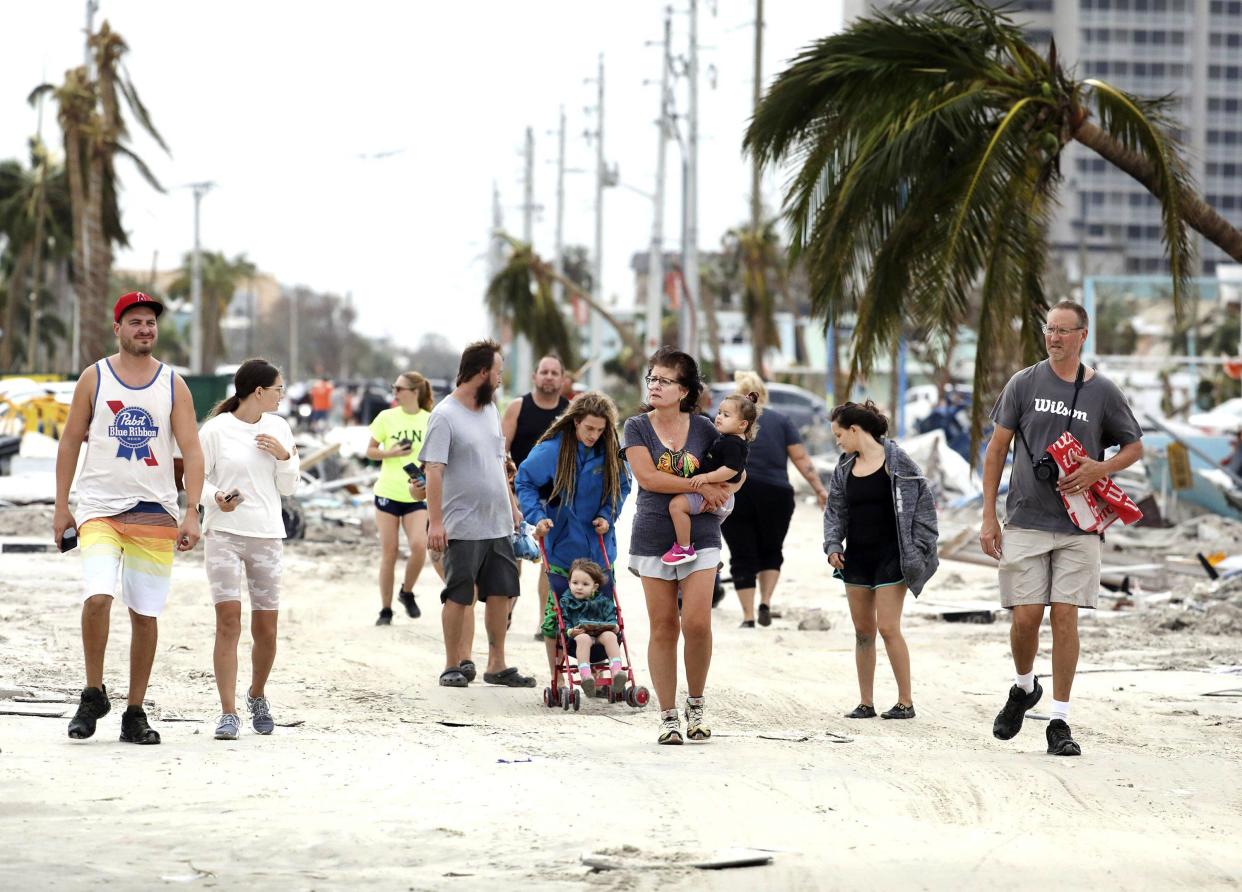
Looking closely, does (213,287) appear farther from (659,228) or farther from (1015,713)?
(1015,713)

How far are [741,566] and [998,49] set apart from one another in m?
4.39

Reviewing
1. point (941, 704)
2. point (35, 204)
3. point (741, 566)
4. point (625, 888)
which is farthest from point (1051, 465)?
point (35, 204)

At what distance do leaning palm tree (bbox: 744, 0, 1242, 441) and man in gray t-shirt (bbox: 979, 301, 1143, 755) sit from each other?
4817 millimetres

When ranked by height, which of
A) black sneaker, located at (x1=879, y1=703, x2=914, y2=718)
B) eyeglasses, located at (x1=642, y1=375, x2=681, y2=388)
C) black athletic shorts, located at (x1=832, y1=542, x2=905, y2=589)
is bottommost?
black sneaker, located at (x1=879, y1=703, x2=914, y2=718)

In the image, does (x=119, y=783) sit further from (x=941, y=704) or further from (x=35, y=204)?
(x=35, y=204)

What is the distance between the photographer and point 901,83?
13930 mm

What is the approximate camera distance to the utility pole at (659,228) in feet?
132

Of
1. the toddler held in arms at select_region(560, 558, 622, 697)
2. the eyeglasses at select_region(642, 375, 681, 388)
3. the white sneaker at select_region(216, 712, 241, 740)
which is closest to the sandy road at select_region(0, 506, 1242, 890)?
the white sneaker at select_region(216, 712, 241, 740)

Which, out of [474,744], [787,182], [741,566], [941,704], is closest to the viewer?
[474,744]

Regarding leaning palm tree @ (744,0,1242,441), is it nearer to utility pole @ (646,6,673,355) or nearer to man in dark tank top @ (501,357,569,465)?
man in dark tank top @ (501,357,569,465)

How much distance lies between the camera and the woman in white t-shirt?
27.2ft

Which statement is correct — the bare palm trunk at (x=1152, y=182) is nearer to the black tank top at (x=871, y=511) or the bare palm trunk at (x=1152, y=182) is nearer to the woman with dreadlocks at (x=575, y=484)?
the black tank top at (x=871, y=511)

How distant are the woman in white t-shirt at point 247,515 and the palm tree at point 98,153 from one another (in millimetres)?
26687

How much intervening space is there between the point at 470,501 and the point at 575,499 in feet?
2.21
